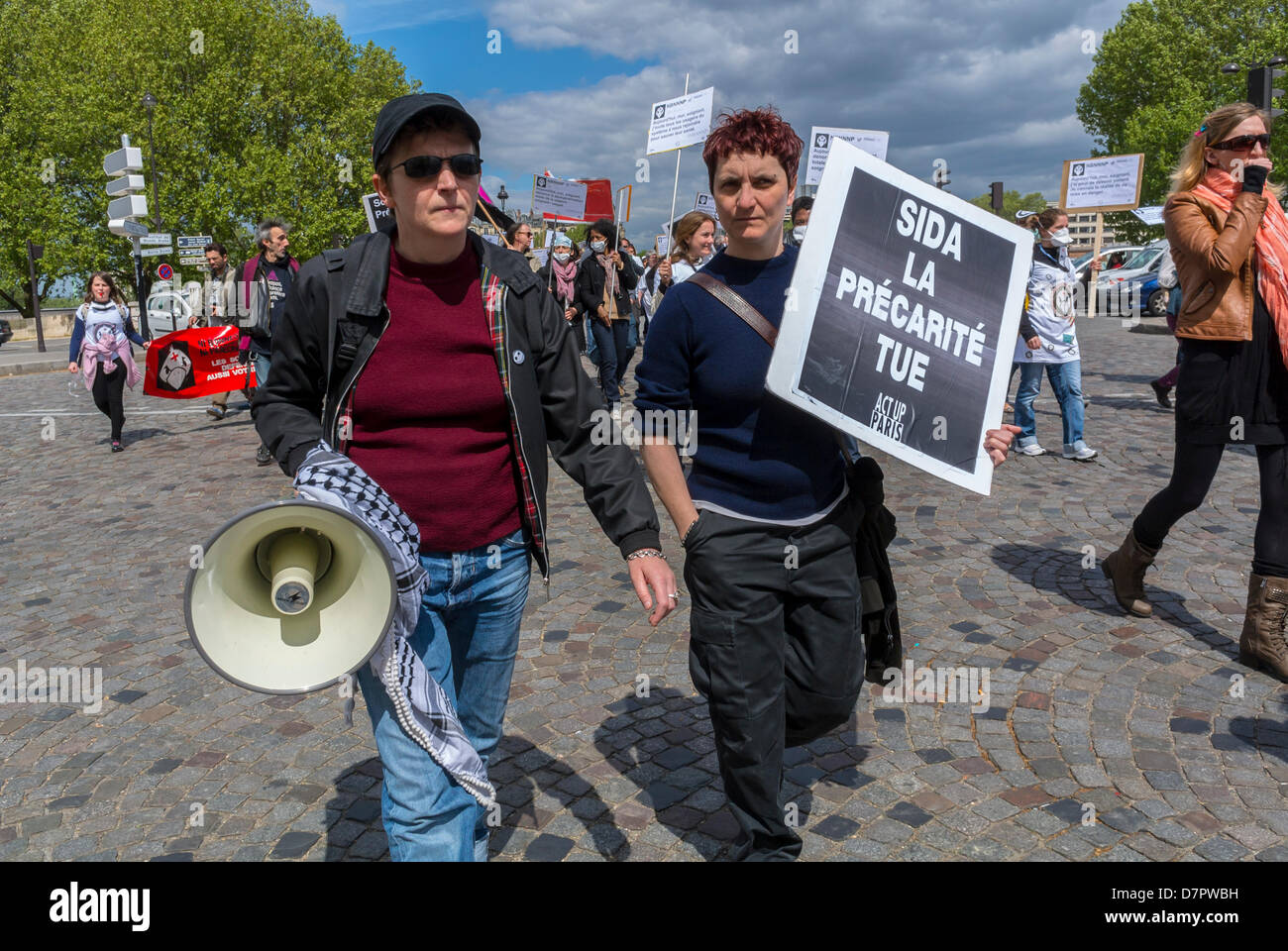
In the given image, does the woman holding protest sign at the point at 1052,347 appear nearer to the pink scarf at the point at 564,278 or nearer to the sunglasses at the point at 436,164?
the pink scarf at the point at 564,278

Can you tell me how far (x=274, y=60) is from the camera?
130 feet

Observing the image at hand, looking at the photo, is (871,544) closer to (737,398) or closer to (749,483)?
(749,483)

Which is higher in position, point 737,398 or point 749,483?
point 737,398

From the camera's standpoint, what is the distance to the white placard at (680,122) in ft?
44.8

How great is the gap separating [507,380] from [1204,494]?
350cm

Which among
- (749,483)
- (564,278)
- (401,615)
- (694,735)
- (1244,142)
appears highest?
(1244,142)

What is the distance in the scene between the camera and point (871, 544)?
2879 millimetres

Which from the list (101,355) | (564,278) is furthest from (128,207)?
(564,278)

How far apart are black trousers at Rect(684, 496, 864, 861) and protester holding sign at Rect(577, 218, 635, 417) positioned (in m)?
8.46

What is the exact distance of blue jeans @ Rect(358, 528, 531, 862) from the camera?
2.19 m

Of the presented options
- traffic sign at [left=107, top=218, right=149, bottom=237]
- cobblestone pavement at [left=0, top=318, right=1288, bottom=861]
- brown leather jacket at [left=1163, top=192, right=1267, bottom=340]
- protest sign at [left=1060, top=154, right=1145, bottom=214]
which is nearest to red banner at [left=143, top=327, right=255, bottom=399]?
traffic sign at [left=107, top=218, right=149, bottom=237]

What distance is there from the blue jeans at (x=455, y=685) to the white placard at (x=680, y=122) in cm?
1191

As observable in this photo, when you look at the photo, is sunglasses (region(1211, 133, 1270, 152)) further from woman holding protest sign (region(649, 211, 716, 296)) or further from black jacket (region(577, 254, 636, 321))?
black jacket (region(577, 254, 636, 321))

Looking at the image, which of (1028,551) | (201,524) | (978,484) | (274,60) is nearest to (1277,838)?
(978,484)
